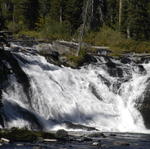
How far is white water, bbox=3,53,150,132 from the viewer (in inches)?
1587

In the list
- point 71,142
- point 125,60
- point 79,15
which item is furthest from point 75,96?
point 79,15

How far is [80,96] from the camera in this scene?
44375 millimetres

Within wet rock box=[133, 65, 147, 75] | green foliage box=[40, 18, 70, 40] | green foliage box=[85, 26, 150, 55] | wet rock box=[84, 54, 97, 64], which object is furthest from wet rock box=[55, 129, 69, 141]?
green foliage box=[40, 18, 70, 40]

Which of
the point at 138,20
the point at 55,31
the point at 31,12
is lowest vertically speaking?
the point at 55,31

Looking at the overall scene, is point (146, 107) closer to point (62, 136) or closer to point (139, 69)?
point (139, 69)

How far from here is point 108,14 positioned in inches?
3386

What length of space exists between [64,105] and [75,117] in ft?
5.10

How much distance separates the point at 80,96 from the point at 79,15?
38.3 meters

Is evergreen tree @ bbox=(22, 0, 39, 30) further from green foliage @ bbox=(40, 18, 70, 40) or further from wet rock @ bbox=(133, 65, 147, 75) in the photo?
wet rock @ bbox=(133, 65, 147, 75)

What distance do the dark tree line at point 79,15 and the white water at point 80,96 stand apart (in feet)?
62.3

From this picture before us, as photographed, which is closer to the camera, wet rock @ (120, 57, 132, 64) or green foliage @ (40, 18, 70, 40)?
wet rock @ (120, 57, 132, 64)

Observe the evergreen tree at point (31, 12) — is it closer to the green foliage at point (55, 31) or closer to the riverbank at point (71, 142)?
the green foliage at point (55, 31)

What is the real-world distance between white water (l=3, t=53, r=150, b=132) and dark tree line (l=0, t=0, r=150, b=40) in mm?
18983

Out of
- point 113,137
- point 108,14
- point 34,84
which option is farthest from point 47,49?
point 108,14
